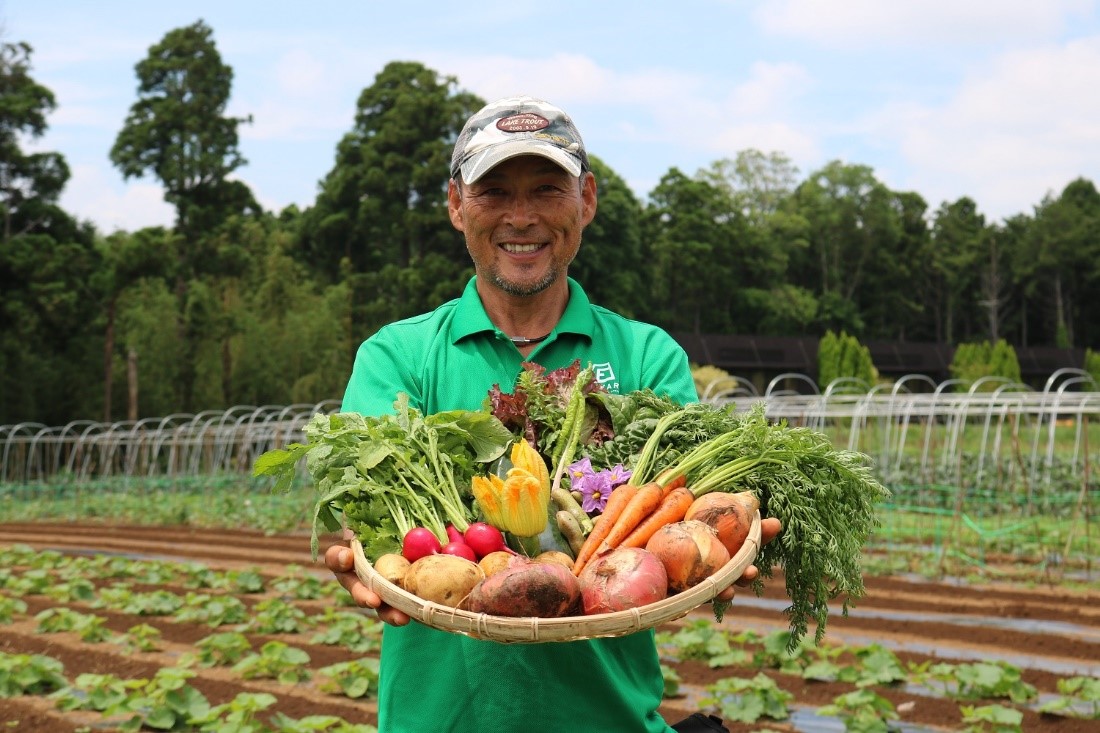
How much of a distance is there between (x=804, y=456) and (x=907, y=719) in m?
3.49

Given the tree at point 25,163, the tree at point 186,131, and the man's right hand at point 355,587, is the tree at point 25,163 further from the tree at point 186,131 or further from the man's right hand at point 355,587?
the man's right hand at point 355,587

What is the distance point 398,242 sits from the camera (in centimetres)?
3338

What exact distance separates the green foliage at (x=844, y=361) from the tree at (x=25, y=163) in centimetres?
2242

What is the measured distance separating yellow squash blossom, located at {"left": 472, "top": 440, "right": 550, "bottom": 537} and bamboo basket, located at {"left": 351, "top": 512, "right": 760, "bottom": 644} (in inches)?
11.9

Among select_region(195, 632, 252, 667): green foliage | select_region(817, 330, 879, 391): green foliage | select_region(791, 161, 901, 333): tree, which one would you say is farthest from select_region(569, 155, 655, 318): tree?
select_region(195, 632, 252, 667): green foliage

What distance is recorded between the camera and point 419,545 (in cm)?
227

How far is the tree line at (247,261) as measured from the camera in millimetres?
25969

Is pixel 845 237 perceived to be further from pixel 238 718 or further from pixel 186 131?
pixel 238 718

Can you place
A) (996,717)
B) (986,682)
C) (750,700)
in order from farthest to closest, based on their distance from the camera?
1. (986,682)
2. (750,700)
3. (996,717)

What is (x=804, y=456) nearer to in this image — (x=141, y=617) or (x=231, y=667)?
(x=231, y=667)

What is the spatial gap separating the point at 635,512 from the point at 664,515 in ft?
0.29

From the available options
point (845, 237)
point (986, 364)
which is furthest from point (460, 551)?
point (845, 237)

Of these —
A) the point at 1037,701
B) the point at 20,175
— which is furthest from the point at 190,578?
the point at 20,175

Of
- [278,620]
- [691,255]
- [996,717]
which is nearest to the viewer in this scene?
[996,717]
